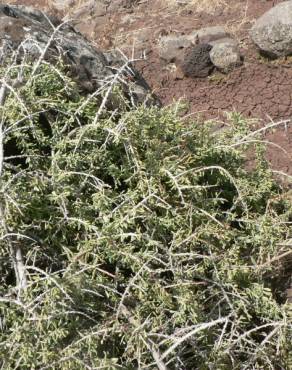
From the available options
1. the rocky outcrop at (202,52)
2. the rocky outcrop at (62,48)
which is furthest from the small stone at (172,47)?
the rocky outcrop at (62,48)

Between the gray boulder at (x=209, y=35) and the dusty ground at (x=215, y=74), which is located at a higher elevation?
the gray boulder at (x=209, y=35)

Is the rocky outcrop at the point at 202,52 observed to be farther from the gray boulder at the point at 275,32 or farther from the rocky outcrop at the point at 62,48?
the rocky outcrop at the point at 62,48

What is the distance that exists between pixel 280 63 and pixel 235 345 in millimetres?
3442

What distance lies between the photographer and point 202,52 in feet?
17.9

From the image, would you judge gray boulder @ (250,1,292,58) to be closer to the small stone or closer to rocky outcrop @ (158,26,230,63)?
rocky outcrop @ (158,26,230,63)

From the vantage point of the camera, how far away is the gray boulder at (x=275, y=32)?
17.5ft

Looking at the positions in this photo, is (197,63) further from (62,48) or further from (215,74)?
(62,48)

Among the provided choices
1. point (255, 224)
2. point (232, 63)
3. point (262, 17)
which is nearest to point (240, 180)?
point (255, 224)

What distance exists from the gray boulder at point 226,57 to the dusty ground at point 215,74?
6cm

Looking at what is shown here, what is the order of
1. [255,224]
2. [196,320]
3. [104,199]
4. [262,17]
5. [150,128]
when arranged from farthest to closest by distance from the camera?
1. [262,17]
2. [150,128]
3. [255,224]
4. [104,199]
5. [196,320]

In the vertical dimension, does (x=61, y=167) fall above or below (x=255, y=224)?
above

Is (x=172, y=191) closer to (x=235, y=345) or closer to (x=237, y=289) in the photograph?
(x=237, y=289)

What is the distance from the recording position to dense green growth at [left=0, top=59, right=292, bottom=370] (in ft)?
7.11

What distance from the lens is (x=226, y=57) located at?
17.6 ft
